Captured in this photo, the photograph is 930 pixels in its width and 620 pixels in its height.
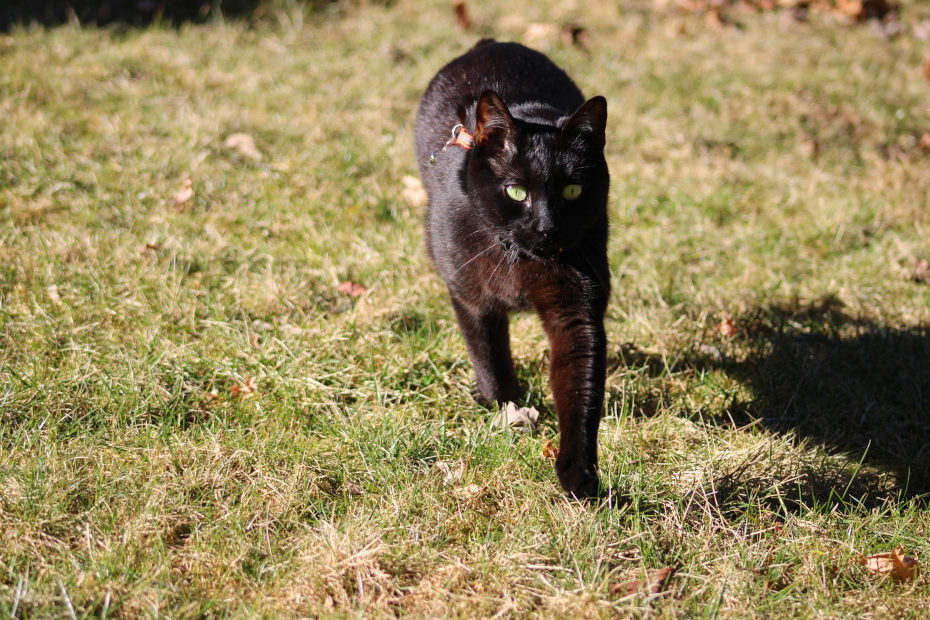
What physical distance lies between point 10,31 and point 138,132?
1.61 m

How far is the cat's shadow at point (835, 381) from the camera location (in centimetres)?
233

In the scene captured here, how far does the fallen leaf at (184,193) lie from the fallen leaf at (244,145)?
1.28 feet

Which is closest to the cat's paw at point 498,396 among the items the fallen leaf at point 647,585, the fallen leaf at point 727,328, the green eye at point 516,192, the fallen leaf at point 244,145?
the green eye at point 516,192

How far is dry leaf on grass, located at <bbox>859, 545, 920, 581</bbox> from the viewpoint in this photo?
1812 millimetres

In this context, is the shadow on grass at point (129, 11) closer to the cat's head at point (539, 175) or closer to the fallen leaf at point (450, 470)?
the cat's head at point (539, 175)

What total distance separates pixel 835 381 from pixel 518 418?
3.91 ft

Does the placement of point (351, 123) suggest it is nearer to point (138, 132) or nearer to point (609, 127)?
point (138, 132)

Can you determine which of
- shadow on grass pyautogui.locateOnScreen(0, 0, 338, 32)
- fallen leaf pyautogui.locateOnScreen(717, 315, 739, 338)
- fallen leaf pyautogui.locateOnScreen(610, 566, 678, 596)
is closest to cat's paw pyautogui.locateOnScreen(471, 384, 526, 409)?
fallen leaf pyautogui.locateOnScreen(610, 566, 678, 596)

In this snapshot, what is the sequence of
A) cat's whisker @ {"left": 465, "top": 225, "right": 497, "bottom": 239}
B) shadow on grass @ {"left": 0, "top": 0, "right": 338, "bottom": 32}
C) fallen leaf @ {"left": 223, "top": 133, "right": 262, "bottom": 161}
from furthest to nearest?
shadow on grass @ {"left": 0, "top": 0, "right": 338, "bottom": 32}
fallen leaf @ {"left": 223, "top": 133, "right": 262, "bottom": 161}
cat's whisker @ {"left": 465, "top": 225, "right": 497, "bottom": 239}

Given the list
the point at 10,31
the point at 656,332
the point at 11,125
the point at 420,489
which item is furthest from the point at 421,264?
the point at 10,31

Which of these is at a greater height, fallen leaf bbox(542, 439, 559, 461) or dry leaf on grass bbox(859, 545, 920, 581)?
fallen leaf bbox(542, 439, 559, 461)

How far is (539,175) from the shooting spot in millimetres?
1988

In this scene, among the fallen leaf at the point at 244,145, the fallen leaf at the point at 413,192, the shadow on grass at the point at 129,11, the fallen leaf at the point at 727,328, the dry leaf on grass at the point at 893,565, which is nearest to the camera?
the dry leaf on grass at the point at 893,565

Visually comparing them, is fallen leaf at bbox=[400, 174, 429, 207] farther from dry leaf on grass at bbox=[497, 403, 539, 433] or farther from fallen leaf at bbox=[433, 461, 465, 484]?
fallen leaf at bbox=[433, 461, 465, 484]
